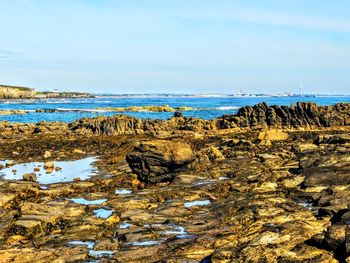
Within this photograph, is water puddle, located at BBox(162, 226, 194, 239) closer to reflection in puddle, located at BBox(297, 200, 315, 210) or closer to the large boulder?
reflection in puddle, located at BBox(297, 200, 315, 210)

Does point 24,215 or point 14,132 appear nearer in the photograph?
point 24,215

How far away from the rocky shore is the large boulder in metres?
0.06

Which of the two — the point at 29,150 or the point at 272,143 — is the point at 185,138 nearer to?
the point at 272,143

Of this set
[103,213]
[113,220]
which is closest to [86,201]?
[103,213]

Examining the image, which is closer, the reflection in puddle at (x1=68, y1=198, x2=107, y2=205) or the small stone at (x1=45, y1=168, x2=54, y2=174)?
the reflection in puddle at (x1=68, y1=198, x2=107, y2=205)

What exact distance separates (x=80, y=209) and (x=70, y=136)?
31015 millimetres

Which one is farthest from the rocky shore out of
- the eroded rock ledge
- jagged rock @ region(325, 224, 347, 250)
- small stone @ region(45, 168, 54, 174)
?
the eroded rock ledge

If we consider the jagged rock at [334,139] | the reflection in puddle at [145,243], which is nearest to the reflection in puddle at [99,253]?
the reflection in puddle at [145,243]

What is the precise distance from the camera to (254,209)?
1535cm

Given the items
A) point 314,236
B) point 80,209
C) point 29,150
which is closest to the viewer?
point 314,236

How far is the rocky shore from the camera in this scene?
1176cm

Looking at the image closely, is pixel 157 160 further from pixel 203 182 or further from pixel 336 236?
pixel 336 236

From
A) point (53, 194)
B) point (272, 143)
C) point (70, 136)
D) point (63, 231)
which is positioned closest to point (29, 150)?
point (70, 136)

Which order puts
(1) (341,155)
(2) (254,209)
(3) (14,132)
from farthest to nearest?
(3) (14,132), (1) (341,155), (2) (254,209)
